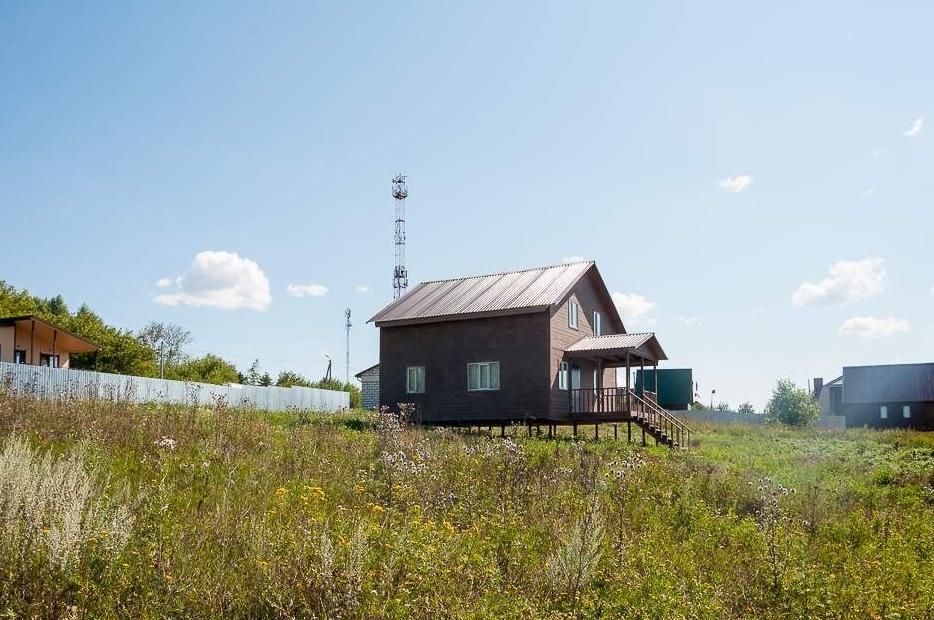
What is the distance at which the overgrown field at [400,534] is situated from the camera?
6254mm

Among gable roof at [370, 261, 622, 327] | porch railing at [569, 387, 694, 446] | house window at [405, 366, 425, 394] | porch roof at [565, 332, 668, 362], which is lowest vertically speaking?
porch railing at [569, 387, 694, 446]

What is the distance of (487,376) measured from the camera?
2978 cm

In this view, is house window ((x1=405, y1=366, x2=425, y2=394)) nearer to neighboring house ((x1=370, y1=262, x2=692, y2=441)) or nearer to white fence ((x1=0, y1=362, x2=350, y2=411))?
neighboring house ((x1=370, y1=262, x2=692, y2=441))

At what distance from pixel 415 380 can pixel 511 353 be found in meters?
4.22

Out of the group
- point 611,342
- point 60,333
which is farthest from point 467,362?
point 60,333

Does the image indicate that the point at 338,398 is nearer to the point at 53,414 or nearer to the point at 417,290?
the point at 417,290

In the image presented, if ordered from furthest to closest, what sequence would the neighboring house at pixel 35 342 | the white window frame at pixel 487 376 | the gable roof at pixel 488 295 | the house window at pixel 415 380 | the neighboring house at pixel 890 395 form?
1. the neighboring house at pixel 890 395
2. the neighboring house at pixel 35 342
3. the house window at pixel 415 380
4. the white window frame at pixel 487 376
5. the gable roof at pixel 488 295

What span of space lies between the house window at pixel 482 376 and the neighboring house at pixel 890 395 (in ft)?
124

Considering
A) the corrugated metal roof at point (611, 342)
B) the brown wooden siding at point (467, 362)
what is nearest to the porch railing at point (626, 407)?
the corrugated metal roof at point (611, 342)

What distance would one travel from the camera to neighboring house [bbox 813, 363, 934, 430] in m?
55.3

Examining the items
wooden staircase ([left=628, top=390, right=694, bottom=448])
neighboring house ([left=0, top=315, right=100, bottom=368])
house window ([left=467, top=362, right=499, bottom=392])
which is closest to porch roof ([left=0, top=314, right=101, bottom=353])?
neighboring house ([left=0, top=315, right=100, bottom=368])

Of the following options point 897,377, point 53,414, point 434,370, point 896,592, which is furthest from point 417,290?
point 897,377

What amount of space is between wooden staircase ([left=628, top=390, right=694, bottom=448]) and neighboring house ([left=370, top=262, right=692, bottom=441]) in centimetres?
7

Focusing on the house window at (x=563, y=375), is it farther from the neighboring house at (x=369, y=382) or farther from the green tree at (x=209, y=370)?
the green tree at (x=209, y=370)
